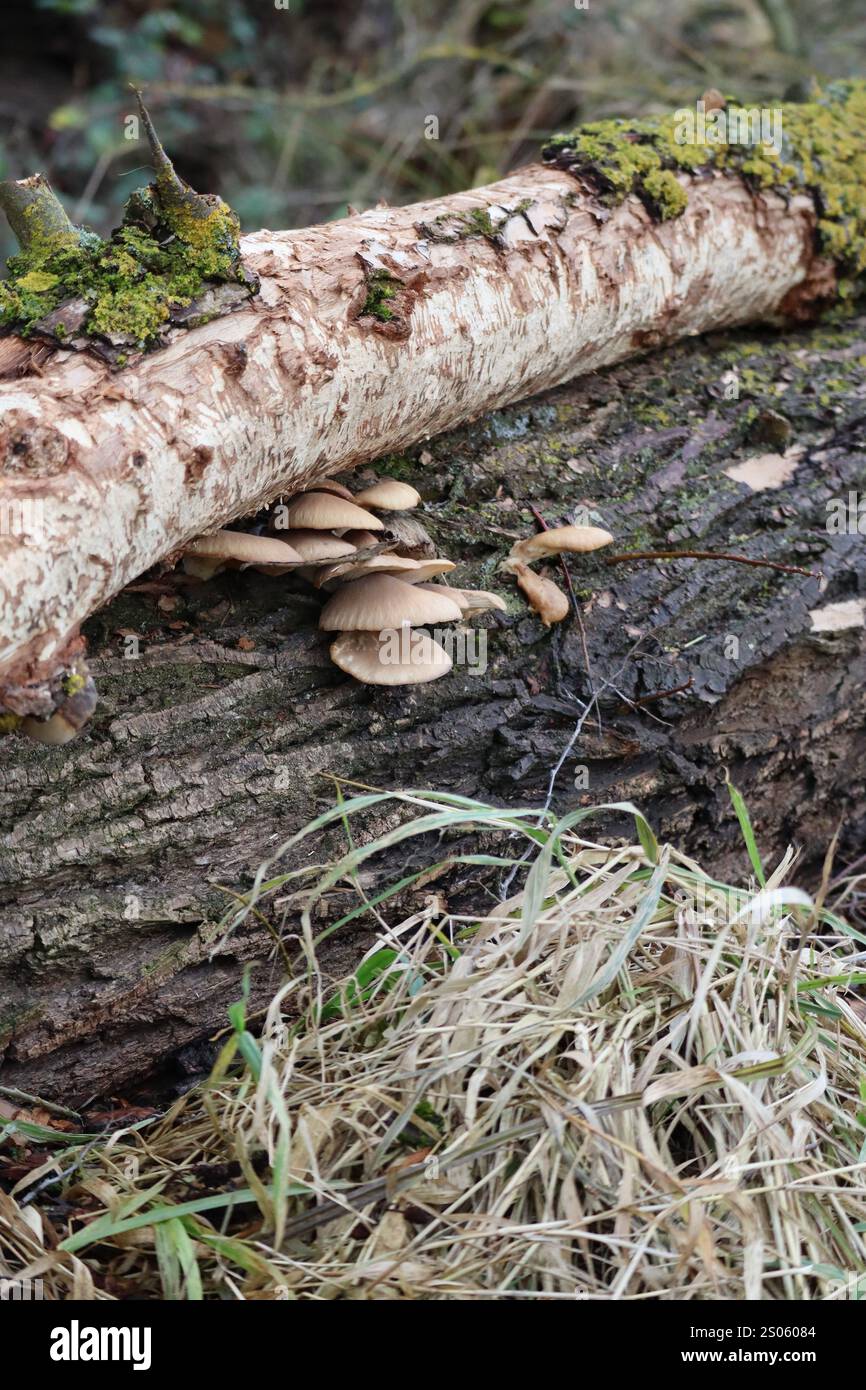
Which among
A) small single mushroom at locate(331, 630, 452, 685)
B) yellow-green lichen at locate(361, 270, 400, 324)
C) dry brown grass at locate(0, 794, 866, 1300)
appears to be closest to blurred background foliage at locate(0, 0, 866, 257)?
yellow-green lichen at locate(361, 270, 400, 324)

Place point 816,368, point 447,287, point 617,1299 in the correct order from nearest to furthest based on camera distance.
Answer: point 617,1299, point 447,287, point 816,368

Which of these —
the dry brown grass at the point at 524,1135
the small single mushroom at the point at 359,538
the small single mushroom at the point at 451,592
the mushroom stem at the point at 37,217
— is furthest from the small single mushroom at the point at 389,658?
the mushroom stem at the point at 37,217

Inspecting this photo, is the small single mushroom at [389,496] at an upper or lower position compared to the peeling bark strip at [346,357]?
lower

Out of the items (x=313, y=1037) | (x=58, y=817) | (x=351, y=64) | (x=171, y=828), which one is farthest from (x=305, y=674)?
(x=351, y=64)

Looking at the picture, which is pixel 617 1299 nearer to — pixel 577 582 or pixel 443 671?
pixel 443 671

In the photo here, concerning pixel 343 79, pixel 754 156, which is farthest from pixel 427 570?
pixel 343 79

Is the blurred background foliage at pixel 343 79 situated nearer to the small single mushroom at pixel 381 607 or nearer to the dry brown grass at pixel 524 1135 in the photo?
the small single mushroom at pixel 381 607
